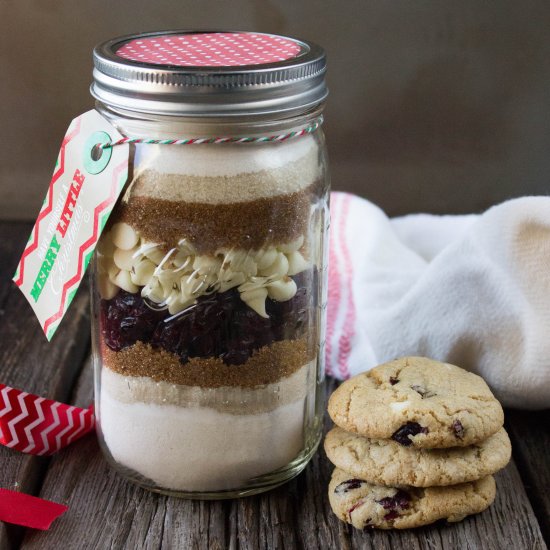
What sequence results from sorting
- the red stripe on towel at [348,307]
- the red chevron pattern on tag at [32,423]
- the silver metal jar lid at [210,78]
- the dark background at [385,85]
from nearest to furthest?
1. the silver metal jar lid at [210,78]
2. the red chevron pattern on tag at [32,423]
3. the red stripe on towel at [348,307]
4. the dark background at [385,85]

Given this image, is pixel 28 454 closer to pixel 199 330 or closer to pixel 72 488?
pixel 72 488

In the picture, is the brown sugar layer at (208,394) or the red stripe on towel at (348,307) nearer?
the brown sugar layer at (208,394)

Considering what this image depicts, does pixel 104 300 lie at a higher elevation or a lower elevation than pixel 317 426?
higher

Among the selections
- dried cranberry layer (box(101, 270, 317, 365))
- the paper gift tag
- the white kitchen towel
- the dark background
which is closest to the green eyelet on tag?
the paper gift tag

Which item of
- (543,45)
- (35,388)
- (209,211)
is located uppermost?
(209,211)

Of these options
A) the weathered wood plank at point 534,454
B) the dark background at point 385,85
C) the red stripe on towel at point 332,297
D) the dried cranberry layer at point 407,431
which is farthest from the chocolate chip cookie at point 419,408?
the dark background at point 385,85

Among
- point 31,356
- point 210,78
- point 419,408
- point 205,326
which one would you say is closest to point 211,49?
point 210,78

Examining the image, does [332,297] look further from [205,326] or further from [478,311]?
[205,326]

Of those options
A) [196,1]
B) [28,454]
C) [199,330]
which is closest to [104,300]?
[199,330]

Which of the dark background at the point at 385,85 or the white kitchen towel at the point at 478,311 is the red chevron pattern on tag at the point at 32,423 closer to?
the white kitchen towel at the point at 478,311
